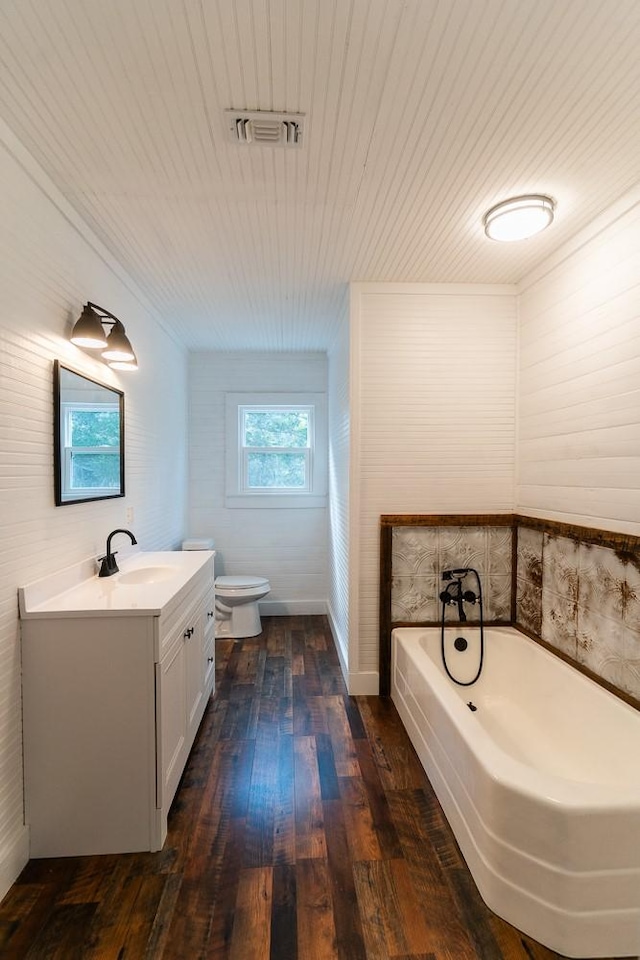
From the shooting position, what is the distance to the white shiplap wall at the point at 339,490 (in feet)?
9.91

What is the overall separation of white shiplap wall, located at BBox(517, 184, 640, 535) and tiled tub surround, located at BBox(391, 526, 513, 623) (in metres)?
0.32

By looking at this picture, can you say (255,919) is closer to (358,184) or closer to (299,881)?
→ (299,881)

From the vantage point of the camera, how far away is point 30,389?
170 centimetres

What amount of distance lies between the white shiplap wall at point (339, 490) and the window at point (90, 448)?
138cm

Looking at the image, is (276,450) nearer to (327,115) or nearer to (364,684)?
(364,684)

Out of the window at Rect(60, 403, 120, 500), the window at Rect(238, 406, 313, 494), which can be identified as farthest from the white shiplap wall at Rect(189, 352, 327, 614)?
the window at Rect(60, 403, 120, 500)

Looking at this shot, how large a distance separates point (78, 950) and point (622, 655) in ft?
7.10

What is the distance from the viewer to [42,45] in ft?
4.02

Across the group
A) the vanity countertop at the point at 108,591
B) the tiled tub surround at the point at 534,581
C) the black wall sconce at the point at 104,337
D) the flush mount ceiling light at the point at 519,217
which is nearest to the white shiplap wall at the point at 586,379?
the tiled tub surround at the point at 534,581

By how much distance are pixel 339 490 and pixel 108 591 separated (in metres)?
1.91

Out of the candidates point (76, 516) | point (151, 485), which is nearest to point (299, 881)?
point (76, 516)

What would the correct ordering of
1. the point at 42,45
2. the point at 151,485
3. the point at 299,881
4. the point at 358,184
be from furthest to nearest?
the point at 151,485, the point at 358,184, the point at 299,881, the point at 42,45

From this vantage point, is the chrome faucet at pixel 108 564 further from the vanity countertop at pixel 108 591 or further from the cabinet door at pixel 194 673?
the cabinet door at pixel 194 673

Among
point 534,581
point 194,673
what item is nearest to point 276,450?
point 194,673
